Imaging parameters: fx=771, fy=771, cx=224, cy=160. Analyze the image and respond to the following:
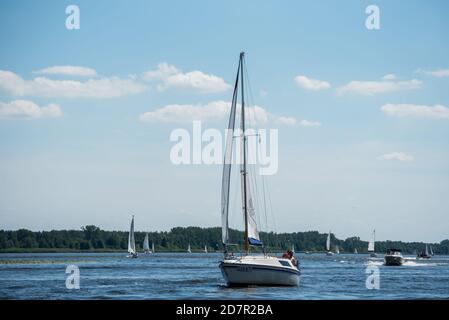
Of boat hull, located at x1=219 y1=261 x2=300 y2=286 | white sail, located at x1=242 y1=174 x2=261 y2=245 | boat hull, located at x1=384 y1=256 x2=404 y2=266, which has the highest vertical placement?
white sail, located at x1=242 y1=174 x2=261 y2=245

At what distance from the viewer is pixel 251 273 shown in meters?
59.3

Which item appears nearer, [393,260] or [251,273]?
[251,273]

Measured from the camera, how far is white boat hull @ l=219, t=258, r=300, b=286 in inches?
2334

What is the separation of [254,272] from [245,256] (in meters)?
2.55

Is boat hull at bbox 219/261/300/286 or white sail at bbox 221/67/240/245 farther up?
white sail at bbox 221/67/240/245

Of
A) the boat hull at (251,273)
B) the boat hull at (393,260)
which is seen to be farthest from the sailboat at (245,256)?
the boat hull at (393,260)

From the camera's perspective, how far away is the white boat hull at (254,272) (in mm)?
59281

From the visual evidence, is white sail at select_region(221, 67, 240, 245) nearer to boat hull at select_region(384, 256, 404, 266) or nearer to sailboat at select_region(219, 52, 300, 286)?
sailboat at select_region(219, 52, 300, 286)

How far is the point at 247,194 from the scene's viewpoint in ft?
204

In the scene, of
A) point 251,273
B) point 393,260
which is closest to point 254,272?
point 251,273

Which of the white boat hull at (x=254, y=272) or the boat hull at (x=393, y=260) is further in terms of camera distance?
the boat hull at (x=393, y=260)

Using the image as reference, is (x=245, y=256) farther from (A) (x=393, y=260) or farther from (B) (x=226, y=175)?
(A) (x=393, y=260)

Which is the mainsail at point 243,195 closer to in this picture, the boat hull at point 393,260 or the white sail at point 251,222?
the white sail at point 251,222

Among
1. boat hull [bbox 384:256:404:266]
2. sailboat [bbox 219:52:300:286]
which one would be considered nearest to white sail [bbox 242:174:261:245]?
sailboat [bbox 219:52:300:286]
